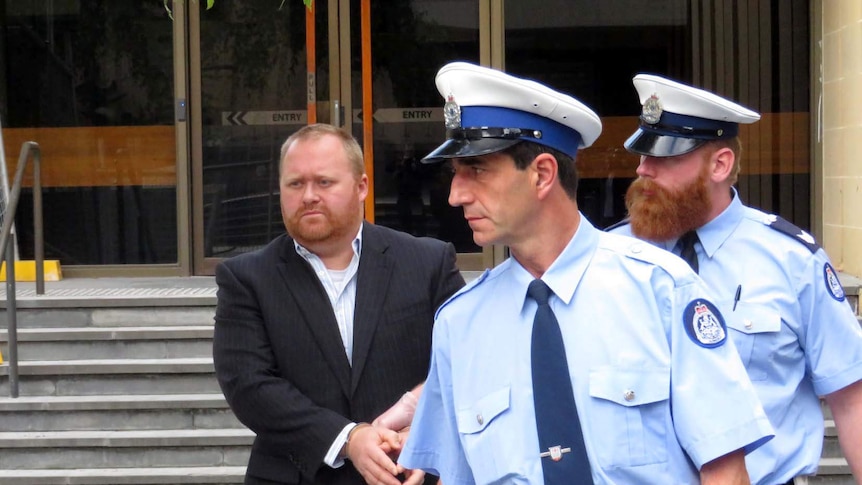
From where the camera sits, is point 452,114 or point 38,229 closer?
point 452,114

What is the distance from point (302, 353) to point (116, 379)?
3774 millimetres

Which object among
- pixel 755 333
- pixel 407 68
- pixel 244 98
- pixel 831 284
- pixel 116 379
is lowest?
pixel 116 379

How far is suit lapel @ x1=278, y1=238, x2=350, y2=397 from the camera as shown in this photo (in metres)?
3.04

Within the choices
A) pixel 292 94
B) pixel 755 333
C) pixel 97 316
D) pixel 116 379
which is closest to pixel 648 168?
pixel 755 333

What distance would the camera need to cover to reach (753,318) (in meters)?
2.83

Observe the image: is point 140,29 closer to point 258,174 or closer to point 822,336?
point 258,174

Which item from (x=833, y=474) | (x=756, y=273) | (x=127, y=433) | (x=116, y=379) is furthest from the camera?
(x=116, y=379)

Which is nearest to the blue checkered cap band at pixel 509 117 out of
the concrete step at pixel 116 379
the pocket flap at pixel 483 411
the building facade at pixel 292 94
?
the pocket flap at pixel 483 411

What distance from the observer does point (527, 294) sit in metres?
2.19

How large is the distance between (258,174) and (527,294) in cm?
646

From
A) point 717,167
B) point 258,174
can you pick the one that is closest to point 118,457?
point 258,174

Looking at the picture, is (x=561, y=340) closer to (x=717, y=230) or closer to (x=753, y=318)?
(x=753, y=318)

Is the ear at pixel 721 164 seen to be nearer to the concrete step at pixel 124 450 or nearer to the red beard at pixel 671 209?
the red beard at pixel 671 209

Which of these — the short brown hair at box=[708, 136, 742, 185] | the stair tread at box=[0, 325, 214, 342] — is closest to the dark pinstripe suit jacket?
the short brown hair at box=[708, 136, 742, 185]
